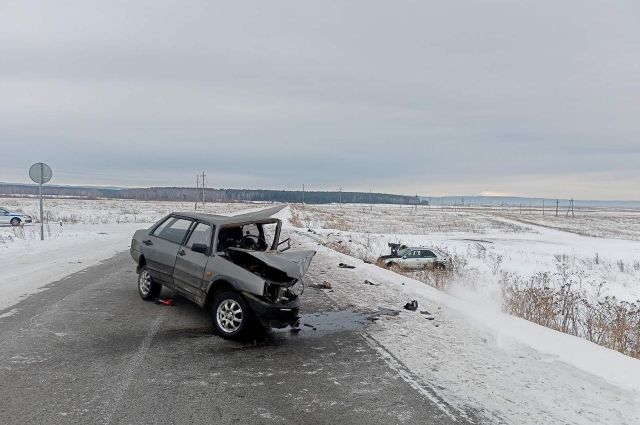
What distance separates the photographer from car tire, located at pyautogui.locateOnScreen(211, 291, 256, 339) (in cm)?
634

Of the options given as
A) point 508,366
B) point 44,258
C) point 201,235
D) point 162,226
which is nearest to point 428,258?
point 162,226

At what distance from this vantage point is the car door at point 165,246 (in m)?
7.79

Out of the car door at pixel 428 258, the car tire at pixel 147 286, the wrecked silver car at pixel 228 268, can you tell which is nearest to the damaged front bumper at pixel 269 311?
the wrecked silver car at pixel 228 268

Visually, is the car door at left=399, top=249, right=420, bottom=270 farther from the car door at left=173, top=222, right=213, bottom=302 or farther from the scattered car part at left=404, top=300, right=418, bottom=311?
the car door at left=173, top=222, right=213, bottom=302

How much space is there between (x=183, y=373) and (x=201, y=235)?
8.85 feet

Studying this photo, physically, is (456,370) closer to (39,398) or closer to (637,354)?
(637,354)

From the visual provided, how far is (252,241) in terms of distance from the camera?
25.5 feet

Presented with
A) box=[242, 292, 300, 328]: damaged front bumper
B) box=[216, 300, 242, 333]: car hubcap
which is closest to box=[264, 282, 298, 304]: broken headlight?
box=[242, 292, 300, 328]: damaged front bumper

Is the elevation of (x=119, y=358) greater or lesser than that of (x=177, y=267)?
lesser

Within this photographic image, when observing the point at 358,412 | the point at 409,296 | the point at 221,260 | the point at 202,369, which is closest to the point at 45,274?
the point at 221,260

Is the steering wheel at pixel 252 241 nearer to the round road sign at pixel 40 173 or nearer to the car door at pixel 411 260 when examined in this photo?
the car door at pixel 411 260

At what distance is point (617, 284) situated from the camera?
701 inches

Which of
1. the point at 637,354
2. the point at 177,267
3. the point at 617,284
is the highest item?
the point at 177,267

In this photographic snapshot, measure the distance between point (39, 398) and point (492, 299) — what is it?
10.5 metres
